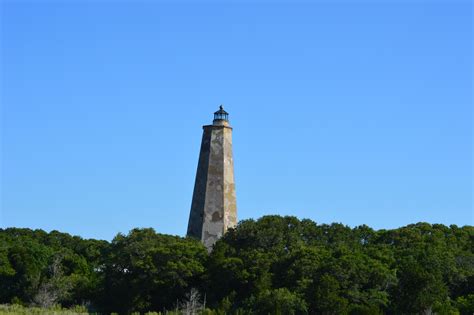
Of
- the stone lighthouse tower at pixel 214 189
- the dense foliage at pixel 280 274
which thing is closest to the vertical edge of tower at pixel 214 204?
the stone lighthouse tower at pixel 214 189

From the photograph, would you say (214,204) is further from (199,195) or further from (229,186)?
(229,186)

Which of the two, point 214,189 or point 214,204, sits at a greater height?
point 214,189

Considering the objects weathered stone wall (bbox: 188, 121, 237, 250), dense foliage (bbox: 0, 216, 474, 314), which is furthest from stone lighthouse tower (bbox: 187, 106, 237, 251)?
dense foliage (bbox: 0, 216, 474, 314)

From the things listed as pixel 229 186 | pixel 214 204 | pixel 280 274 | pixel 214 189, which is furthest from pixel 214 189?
pixel 280 274

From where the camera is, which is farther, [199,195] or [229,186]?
[229,186]

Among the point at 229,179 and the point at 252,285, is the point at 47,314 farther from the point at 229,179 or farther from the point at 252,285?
the point at 229,179

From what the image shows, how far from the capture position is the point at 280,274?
5597cm

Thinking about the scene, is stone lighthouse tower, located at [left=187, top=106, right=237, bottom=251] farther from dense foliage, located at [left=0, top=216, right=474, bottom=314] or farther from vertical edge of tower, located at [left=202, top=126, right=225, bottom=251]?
dense foliage, located at [left=0, top=216, right=474, bottom=314]

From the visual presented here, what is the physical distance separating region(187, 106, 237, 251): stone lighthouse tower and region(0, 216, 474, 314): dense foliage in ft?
9.62

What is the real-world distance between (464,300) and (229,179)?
60.2 feet

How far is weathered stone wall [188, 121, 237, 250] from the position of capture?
212ft

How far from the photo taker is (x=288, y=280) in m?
54.8

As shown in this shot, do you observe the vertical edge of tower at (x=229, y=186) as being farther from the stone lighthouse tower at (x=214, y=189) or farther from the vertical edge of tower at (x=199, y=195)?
the vertical edge of tower at (x=199, y=195)

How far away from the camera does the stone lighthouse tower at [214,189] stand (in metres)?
64.7
